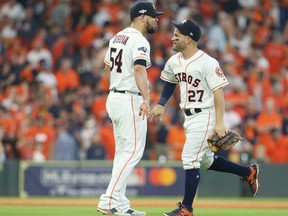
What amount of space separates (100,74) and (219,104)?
9839 mm

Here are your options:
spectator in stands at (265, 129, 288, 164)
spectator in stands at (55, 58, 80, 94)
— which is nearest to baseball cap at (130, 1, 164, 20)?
spectator in stands at (265, 129, 288, 164)

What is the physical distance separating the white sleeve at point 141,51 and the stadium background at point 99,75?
25.2ft

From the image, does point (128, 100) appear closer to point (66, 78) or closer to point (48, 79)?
point (48, 79)

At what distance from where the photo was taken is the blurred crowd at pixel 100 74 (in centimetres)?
1762

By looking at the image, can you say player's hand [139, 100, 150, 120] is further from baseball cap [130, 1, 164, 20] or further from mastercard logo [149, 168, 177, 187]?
mastercard logo [149, 168, 177, 187]

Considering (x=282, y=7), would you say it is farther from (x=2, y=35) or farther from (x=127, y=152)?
(x=127, y=152)

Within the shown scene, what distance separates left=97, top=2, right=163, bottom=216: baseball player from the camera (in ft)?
31.8

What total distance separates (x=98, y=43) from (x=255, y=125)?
14.2 ft

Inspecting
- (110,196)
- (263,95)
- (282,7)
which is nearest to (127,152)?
(110,196)

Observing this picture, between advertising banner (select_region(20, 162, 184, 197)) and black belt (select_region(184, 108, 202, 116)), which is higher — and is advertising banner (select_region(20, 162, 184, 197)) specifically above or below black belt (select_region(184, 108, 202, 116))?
below

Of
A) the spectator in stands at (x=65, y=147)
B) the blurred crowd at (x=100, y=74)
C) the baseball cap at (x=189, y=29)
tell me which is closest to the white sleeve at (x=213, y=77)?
the baseball cap at (x=189, y=29)

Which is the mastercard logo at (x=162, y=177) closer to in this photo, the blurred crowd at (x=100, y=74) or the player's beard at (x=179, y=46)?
the blurred crowd at (x=100, y=74)

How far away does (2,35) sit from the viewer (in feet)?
67.9

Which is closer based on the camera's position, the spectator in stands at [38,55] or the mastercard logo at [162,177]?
the mastercard logo at [162,177]
